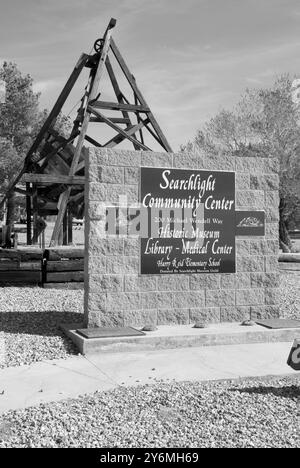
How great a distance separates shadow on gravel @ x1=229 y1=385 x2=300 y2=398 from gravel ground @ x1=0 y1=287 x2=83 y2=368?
8.41 ft

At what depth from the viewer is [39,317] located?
9.46 metres

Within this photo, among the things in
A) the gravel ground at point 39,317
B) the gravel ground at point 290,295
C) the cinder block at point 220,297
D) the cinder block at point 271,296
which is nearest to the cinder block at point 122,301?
the gravel ground at point 39,317

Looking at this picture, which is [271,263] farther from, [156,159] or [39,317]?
[39,317]

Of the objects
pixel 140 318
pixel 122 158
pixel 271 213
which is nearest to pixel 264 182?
pixel 271 213

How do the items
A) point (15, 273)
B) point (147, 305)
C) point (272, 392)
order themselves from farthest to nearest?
point (15, 273), point (147, 305), point (272, 392)

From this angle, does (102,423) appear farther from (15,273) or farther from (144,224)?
(15,273)

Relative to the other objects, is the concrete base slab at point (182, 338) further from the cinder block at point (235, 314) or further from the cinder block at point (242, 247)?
the cinder block at point (242, 247)

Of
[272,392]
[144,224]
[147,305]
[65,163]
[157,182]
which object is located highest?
[65,163]

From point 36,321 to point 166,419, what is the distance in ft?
15.7

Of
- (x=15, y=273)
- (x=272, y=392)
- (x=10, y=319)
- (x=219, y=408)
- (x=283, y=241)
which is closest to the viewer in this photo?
(x=219, y=408)

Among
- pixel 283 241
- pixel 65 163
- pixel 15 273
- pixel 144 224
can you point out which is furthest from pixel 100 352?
pixel 283 241

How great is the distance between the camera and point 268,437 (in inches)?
175

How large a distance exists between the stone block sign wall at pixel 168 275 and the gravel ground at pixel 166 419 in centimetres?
254
